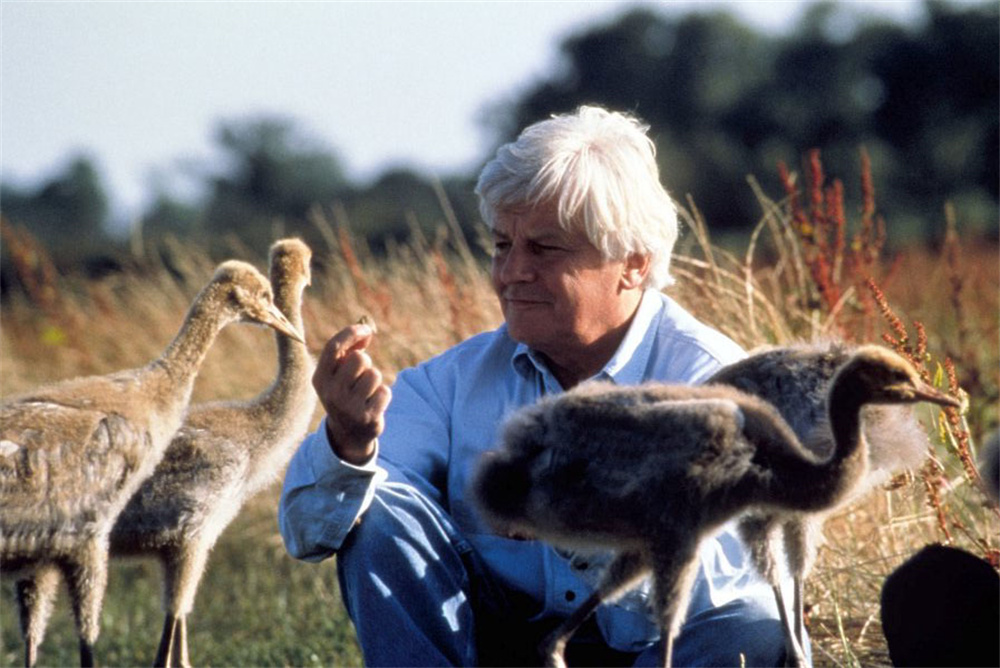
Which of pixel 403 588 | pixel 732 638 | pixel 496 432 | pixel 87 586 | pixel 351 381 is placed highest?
pixel 351 381

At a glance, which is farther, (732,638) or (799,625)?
(732,638)

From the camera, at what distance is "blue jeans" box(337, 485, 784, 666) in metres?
4.50

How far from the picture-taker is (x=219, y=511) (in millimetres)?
5430

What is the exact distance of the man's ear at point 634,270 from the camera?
492 cm

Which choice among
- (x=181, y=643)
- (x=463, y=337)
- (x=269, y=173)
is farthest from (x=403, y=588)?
(x=269, y=173)

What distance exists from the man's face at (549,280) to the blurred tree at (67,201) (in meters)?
40.1

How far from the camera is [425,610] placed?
15.1 ft

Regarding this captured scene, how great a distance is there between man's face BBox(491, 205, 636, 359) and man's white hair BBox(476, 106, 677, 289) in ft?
0.18

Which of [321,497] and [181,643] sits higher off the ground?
[321,497]

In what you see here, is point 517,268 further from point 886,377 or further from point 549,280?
point 886,377

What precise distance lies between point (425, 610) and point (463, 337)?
361 centimetres

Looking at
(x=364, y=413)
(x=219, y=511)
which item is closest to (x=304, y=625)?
(x=219, y=511)

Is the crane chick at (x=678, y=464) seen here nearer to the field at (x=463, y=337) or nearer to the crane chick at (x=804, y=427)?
the crane chick at (x=804, y=427)

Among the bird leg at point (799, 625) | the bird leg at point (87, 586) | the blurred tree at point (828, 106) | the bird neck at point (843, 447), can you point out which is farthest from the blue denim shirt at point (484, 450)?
the blurred tree at point (828, 106)
